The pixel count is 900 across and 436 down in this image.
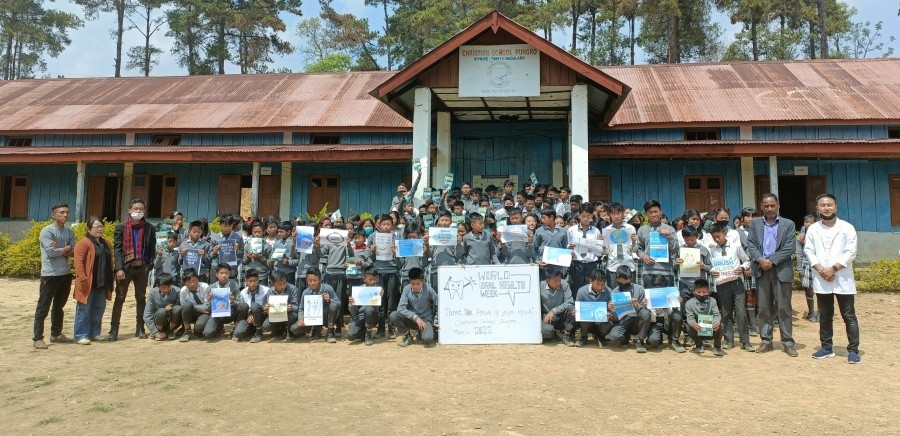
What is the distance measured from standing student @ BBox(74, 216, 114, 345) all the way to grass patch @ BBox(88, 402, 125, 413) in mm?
2986

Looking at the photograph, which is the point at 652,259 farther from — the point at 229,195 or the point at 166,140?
the point at 166,140

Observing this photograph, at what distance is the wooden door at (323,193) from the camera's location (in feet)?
56.3

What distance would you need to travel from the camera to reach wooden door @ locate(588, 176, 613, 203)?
1597cm

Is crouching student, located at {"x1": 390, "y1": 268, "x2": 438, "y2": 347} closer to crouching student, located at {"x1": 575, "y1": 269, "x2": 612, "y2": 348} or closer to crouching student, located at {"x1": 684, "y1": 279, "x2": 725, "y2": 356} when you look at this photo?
crouching student, located at {"x1": 575, "y1": 269, "x2": 612, "y2": 348}

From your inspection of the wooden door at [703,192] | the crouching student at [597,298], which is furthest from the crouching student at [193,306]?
the wooden door at [703,192]

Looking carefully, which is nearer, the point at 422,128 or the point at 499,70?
the point at 499,70

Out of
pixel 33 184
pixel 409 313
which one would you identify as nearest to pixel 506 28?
pixel 409 313

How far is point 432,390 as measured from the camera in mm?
5219

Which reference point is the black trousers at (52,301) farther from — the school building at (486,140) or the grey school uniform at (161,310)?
the school building at (486,140)

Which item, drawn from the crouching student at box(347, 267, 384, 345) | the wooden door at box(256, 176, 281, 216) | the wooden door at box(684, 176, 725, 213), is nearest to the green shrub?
the wooden door at box(684, 176, 725, 213)

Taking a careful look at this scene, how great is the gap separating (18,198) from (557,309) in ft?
60.3

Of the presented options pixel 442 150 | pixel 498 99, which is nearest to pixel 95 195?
pixel 442 150

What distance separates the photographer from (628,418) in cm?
443

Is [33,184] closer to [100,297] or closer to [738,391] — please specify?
[100,297]
